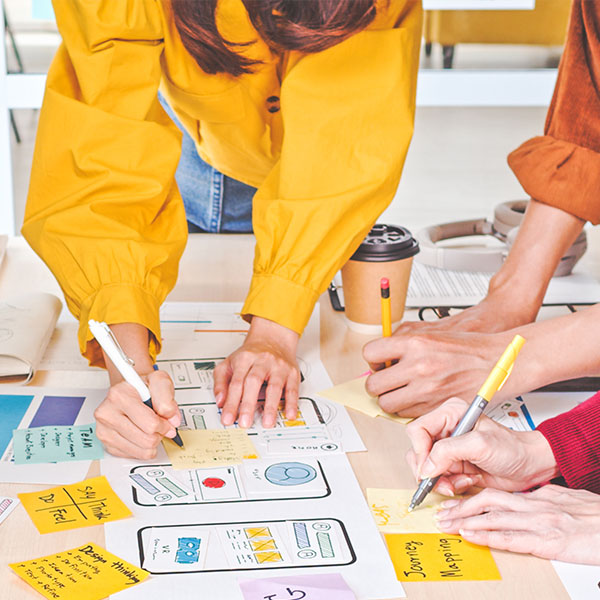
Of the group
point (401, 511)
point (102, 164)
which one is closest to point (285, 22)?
point (102, 164)

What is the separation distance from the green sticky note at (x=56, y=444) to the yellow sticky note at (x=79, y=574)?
6.7 inches

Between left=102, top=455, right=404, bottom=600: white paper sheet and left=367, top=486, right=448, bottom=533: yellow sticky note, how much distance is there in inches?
0.5

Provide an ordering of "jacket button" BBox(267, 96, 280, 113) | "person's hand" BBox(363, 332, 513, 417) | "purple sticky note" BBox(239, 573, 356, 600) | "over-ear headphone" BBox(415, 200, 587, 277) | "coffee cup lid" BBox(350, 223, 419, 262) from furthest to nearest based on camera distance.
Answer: "over-ear headphone" BBox(415, 200, 587, 277), "jacket button" BBox(267, 96, 280, 113), "coffee cup lid" BBox(350, 223, 419, 262), "person's hand" BBox(363, 332, 513, 417), "purple sticky note" BBox(239, 573, 356, 600)

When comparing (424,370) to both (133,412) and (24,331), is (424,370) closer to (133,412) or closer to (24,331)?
(133,412)

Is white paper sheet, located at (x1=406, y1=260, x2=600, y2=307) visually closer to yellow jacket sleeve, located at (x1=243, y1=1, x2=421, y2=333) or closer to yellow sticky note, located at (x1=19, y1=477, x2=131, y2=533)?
yellow jacket sleeve, located at (x1=243, y1=1, x2=421, y2=333)

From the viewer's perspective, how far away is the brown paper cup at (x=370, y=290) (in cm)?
121

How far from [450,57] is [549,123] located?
7.95 ft

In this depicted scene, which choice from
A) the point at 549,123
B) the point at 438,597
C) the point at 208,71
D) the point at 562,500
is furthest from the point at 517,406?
the point at 208,71

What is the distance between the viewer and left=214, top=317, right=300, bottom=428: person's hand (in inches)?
38.6

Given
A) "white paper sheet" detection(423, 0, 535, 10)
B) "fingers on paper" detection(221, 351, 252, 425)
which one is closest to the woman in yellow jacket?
"fingers on paper" detection(221, 351, 252, 425)

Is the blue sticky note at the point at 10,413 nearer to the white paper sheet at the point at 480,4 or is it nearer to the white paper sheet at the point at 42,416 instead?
the white paper sheet at the point at 42,416

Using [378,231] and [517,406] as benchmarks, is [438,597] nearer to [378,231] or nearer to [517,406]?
[517,406]

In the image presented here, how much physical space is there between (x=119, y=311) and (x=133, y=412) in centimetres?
19

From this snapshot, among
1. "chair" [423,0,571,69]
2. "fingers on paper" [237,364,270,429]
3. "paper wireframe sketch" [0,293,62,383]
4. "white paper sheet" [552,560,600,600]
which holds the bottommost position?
"chair" [423,0,571,69]
